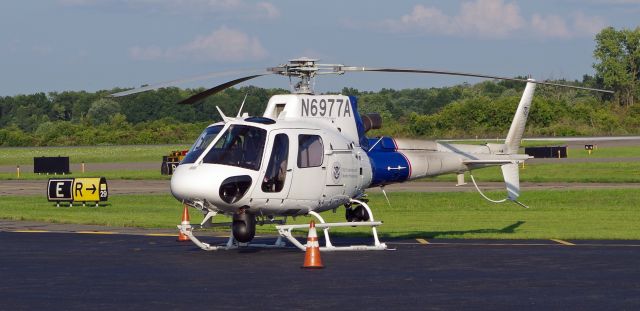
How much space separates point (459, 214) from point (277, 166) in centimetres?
1676

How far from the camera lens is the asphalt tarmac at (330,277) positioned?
14.9 meters

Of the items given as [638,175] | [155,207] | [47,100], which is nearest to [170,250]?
[155,207]

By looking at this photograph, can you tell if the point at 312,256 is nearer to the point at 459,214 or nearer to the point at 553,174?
the point at 459,214

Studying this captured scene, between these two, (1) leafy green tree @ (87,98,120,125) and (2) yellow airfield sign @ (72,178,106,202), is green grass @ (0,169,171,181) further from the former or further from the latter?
(1) leafy green tree @ (87,98,120,125)

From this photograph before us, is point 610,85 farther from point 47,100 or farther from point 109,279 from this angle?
point 109,279

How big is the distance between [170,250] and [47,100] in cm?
14765

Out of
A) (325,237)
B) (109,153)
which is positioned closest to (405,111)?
(109,153)

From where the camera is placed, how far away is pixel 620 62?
146 meters

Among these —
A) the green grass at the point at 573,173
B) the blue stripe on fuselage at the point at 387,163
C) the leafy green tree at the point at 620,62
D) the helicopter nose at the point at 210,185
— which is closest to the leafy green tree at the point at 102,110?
the leafy green tree at the point at 620,62

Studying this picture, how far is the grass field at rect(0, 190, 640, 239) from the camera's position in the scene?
28703mm

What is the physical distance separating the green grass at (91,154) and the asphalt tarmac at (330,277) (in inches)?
2624

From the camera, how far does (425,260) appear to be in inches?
800

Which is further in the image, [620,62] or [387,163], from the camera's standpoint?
[620,62]

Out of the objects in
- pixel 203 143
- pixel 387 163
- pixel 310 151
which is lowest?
pixel 387 163
